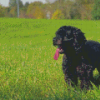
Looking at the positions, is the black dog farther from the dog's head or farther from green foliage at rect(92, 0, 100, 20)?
green foliage at rect(92, 0, 100, 20)

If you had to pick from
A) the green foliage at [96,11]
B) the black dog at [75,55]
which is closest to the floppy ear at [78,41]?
the black dog at [75,55]

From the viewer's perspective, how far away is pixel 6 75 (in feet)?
15.1

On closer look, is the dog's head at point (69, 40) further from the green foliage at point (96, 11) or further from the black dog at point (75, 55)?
the green foliage at point (96, 11)

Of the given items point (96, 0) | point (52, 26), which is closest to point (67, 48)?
point (52, 26)

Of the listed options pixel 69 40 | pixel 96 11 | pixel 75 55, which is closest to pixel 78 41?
pixel 69 40

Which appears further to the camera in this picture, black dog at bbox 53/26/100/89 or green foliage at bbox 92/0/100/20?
green foliage at bbox 92/0/100/20

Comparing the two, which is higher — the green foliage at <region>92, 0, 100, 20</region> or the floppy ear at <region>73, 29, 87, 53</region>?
the green foliage at <region>92, 0, 100, 20</region>

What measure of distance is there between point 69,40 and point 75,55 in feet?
1.17

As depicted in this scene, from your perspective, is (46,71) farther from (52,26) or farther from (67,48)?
(52,26)

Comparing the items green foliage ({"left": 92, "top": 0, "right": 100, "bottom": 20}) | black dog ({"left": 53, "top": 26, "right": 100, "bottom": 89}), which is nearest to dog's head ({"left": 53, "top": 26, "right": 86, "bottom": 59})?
black dog ({"left": 53, "top": 26, "right": 100, "bottom": 89})

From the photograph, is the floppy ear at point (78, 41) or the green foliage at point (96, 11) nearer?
the floppy ear at point (78, 41)

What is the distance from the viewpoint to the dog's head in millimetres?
3521

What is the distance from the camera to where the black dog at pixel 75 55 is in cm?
356

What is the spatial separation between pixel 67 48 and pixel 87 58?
0.50 meters
